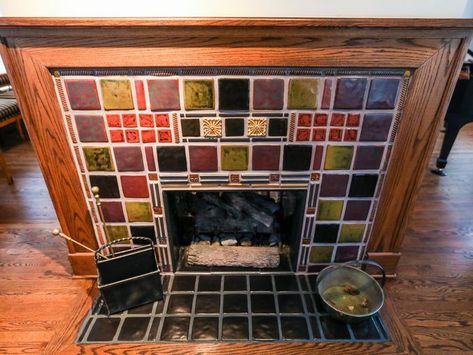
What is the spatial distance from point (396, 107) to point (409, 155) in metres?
0.24

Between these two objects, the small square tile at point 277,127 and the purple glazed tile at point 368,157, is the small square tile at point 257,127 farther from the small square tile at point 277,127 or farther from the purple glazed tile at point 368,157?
the purple glazed tile at point 368,157

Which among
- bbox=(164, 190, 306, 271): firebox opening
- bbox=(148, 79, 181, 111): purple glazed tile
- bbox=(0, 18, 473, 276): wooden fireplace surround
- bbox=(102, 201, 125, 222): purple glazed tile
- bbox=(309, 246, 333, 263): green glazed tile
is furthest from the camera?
bbox=(164, 190, 306, 271): firebox opening

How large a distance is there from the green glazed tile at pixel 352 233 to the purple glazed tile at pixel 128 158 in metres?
1.02

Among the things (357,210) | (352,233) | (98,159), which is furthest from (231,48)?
(352,233)

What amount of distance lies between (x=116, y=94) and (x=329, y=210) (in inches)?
42.0

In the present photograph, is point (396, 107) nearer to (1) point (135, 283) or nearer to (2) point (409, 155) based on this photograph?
(2) point (409, 155)

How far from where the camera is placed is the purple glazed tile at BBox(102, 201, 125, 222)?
1.50m

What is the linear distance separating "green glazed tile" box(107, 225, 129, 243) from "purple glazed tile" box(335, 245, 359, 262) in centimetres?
108

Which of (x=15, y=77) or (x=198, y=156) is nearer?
(x=15, y=77)

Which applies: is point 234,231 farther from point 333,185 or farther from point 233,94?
point 233,94

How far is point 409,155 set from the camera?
1.41 metres

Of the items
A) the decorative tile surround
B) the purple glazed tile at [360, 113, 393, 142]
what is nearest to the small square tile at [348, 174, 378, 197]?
the decorative tile surround

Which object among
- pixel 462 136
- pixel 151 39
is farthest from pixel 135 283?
pixel 462 136

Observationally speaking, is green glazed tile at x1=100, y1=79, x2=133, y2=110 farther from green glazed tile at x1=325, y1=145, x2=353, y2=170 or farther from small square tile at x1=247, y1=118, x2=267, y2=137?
green glazed tile at x1=325, y1=145, x2=353, y2=170
